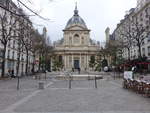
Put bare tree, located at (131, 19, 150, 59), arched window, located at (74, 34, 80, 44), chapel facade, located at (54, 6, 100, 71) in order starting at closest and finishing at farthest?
1. bare tree, located at (131, 19, 150, 59)
2. chapel facade, located at (54, 6, 100, 71)
3. arched window, located at (74, 34, 80, 44)

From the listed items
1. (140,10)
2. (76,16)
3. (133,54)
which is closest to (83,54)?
(76,16)

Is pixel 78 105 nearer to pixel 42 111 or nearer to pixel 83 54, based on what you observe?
pixel 42 111

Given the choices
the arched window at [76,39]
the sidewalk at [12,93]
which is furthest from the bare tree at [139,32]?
Answer: the arched window at [76,39]

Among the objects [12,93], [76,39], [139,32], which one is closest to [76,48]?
[76,39]

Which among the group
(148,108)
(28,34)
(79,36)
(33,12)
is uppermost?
(79,36)

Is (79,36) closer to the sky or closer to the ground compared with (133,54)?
closer to the sky

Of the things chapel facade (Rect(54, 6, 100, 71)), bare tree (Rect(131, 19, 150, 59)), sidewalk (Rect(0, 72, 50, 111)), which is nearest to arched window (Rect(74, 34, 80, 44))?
chapel facade (Rect(54, 6, 100, 71))

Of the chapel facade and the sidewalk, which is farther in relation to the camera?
the chapel facade

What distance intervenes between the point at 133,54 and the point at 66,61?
3414cm

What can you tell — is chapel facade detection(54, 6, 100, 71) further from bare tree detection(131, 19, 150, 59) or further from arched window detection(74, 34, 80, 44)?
bare tree detection(131, 19, 150, 59)

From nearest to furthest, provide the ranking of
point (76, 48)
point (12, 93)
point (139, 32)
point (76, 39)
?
1. point (12, 93)
2. point (139, 32)
3. point (76, 48)
4. point (76, 39)

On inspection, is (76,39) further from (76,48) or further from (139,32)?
(139,32)

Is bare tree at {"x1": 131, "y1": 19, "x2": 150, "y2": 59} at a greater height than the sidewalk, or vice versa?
bare tree at {"x1": 131, "y1": 19, "x2": 150, "y2": 59}

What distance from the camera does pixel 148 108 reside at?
8.14 meters
